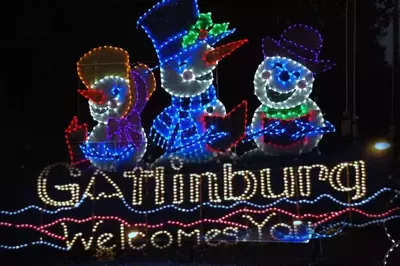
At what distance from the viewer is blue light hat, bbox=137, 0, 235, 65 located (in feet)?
37.2

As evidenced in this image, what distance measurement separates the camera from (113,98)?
11641 mm

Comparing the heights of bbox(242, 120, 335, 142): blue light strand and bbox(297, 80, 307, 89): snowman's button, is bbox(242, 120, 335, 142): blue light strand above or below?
below

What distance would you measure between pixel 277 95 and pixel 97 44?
760 cm

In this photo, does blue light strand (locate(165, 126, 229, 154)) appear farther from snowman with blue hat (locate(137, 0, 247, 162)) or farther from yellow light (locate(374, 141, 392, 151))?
yellow light (locate(374, 141, 392, 151))

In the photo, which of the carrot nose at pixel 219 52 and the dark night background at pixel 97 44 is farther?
the dark night background at pixel 97 44

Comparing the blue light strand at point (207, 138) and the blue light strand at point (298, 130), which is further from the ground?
the blue light strand at point (298, 130)

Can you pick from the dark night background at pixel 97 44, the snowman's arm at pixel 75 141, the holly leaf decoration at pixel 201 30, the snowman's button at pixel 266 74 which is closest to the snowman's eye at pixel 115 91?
the snowman's arm at pixel 75 141

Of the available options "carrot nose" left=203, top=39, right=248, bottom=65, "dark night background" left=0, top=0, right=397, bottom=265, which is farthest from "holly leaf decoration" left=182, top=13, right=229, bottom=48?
"dark night background" left=0, top=0, right=397, bottom=265

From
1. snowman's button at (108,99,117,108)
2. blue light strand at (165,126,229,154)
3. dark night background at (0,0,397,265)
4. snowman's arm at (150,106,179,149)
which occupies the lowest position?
blue light strand at (165,126,229,154)

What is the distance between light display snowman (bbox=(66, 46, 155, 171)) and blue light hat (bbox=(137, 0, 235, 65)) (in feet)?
2.21

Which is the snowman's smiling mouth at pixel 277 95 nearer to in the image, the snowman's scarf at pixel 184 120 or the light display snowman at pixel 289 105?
the light display snowman at pixel 289 105

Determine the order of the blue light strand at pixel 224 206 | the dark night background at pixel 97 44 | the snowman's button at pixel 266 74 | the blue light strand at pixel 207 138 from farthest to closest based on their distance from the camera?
the dark night background at pixel 97 44 → the snowman's button at pixel 266 74 → the blue light strand at pixel 207 138 → the blue light strand at pixel 224 206

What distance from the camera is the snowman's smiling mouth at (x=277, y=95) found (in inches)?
436

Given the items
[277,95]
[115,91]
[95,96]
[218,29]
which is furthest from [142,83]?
[277,95]
